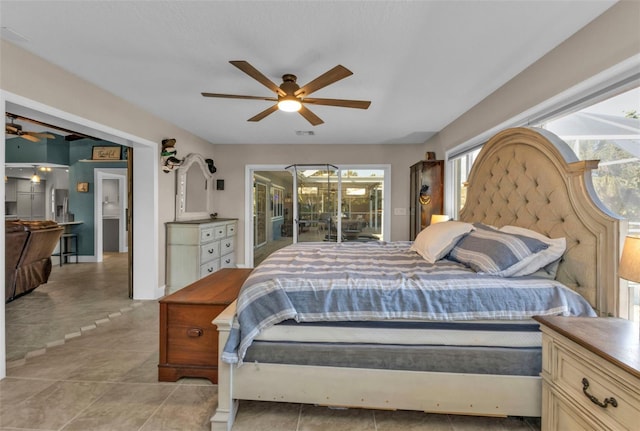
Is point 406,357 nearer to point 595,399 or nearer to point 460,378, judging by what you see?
point 460,378

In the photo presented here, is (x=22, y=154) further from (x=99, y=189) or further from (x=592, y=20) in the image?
(x=592, y=20)

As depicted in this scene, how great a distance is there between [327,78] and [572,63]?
1.61 m

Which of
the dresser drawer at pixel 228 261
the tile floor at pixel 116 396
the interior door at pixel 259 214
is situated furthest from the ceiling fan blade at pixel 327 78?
the interior door at pixel 259 214

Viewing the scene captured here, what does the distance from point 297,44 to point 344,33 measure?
1.13 ft

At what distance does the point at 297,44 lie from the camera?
6.81ft

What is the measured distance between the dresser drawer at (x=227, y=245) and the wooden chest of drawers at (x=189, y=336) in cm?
276

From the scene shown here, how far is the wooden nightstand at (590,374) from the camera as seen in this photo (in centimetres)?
97

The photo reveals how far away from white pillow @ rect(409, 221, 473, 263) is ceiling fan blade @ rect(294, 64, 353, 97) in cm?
138

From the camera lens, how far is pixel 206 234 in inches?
164

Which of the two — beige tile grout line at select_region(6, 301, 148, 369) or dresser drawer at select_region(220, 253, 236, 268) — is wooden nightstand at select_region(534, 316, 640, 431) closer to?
beige tile grout line at select_region(6, 301, 148, 369)

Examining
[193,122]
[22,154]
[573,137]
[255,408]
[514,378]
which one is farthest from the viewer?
[22,154]

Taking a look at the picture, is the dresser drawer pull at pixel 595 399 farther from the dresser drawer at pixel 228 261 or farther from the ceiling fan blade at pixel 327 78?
the dresser drawer at pixel 228 261

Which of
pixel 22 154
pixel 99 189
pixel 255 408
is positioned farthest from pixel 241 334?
pixel 22 154

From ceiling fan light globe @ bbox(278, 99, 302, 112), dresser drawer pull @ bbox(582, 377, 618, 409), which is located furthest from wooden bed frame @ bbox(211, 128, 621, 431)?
ceiling fan light globe @ bbox(278, 99, 302, 112)
